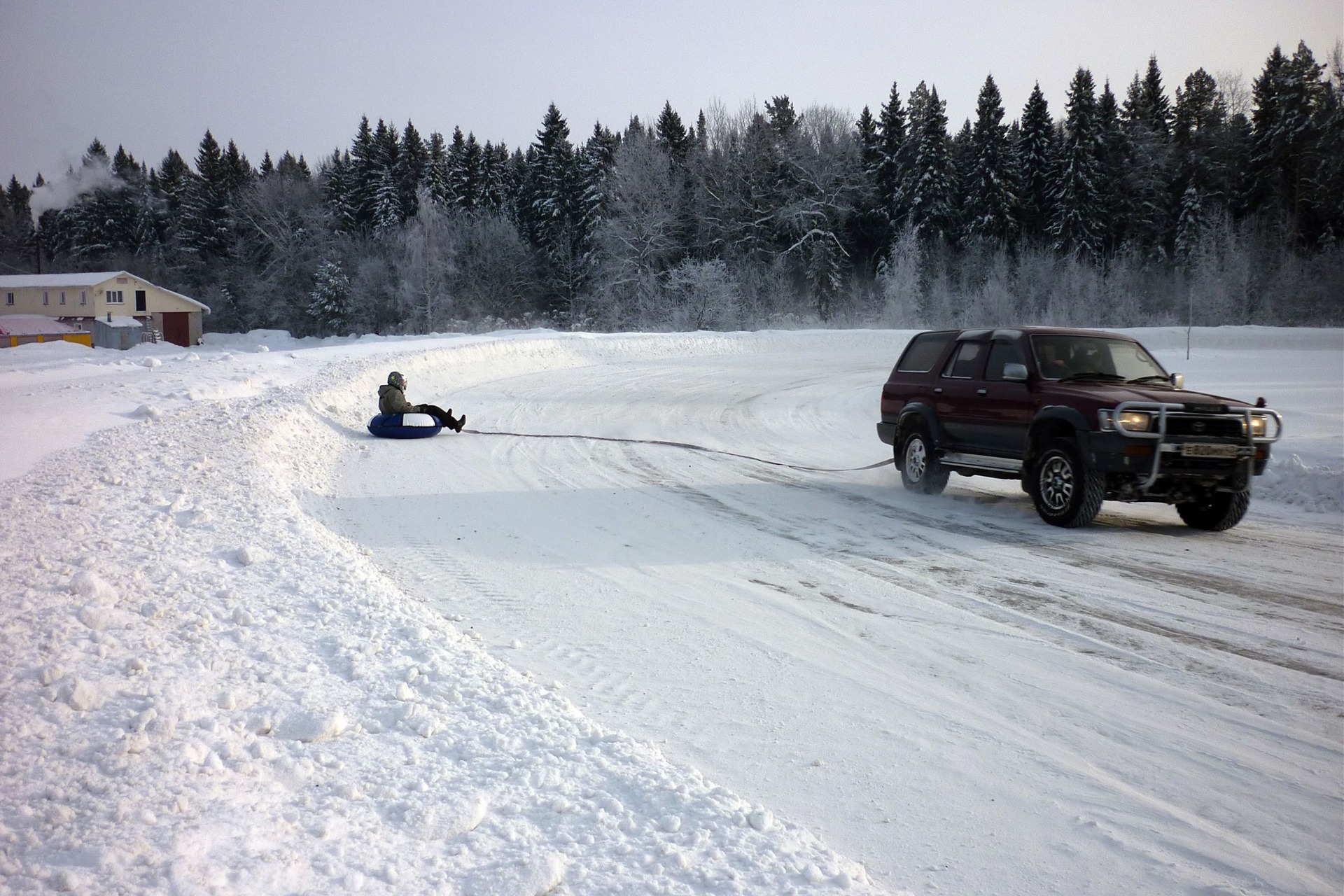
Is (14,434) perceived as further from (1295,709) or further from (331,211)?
(331,211)

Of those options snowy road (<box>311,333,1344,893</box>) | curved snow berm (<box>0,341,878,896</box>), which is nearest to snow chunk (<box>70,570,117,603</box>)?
curved snow berm (<box>0,341,878,896</box>)

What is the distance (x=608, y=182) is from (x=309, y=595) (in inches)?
2715

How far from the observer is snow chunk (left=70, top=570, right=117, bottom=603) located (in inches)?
206

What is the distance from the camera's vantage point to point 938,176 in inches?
2549

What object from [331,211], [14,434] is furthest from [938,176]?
[14,434]

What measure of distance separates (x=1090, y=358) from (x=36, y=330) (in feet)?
224

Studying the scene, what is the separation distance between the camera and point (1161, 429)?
8.64 metres

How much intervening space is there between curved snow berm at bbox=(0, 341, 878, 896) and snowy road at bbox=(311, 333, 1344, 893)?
1.63 ft

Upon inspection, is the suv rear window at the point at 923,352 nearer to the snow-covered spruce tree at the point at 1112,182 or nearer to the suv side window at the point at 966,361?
the suv side window at the point at 966,361

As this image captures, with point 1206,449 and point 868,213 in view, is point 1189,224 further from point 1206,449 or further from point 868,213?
point 1206,449

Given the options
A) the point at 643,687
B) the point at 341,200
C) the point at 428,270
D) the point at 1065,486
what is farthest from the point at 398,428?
the point at 341,200

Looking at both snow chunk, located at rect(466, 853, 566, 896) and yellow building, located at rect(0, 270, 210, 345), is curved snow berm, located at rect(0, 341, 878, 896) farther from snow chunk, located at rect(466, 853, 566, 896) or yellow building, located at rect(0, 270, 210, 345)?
yellow building, located at rect(0, 270, 210, 345)

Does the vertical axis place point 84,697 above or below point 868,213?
below

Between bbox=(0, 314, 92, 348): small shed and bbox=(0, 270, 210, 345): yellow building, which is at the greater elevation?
bbox=(0, 270, 210, 345): yellow building
